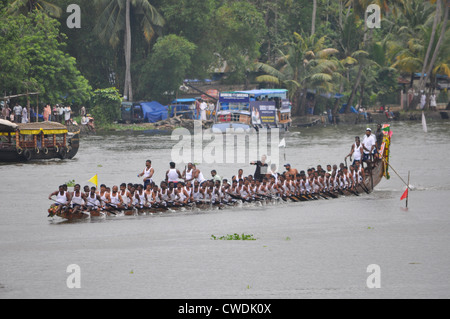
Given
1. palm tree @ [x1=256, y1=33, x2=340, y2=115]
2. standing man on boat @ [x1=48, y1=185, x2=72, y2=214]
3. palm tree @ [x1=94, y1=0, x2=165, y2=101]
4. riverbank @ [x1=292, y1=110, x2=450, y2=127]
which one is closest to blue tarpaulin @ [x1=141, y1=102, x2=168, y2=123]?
palm tree @ [x1=94, y1=0, x2=165, y2=101]

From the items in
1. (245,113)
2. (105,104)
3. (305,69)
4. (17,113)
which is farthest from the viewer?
(305,69)

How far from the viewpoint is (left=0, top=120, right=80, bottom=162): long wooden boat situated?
35.1 metres

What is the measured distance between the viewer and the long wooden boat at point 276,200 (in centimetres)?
2346

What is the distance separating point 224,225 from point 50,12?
30189 millimetres

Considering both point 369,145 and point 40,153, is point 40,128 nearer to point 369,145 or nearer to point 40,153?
point 40,153

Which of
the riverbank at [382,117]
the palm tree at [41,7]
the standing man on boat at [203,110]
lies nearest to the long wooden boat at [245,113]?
the standing man on boat at [203,110]

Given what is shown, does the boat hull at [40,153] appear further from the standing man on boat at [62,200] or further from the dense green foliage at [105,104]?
the dense green foliage at [105,104]

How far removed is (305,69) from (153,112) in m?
11.5

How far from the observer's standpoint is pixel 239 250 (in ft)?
68.7

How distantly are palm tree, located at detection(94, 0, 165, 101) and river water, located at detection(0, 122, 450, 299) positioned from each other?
72.9 feet

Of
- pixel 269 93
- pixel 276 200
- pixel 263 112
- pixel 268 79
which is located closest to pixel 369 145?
pixel 276 200

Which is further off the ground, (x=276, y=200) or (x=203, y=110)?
(x=203, y=110)

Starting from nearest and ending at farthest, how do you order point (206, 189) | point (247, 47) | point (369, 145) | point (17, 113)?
1. point (206, 189)
2. point (369, 145)
3. point (17, 113)
4. point (247, 47)
